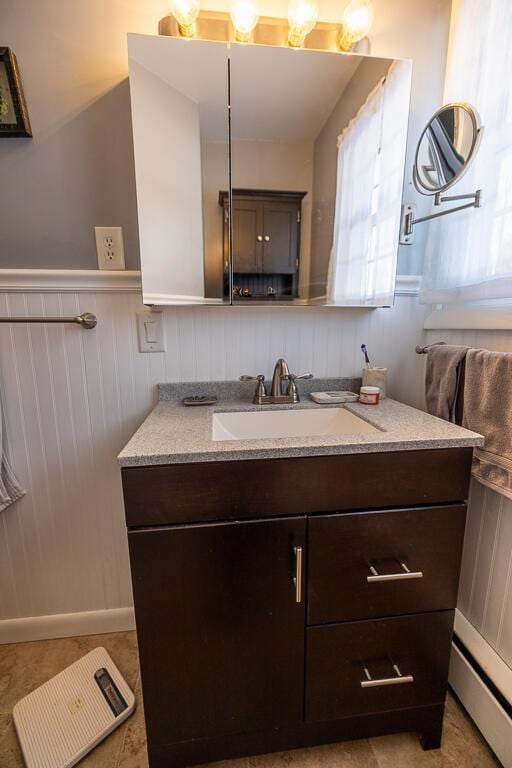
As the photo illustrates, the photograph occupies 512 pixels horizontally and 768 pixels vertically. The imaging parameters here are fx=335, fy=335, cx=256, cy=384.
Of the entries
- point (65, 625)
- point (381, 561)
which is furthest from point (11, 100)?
point (65, 625)

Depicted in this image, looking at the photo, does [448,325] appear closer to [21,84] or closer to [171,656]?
[171,656]

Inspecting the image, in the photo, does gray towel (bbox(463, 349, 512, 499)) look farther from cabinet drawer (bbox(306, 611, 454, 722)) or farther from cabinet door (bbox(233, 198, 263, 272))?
cabinet door (bbox(233, 198, 263, 272))

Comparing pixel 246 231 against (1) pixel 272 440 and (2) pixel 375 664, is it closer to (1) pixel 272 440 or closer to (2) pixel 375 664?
(1) pixel 272 440

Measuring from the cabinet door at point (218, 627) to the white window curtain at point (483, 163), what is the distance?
801mm

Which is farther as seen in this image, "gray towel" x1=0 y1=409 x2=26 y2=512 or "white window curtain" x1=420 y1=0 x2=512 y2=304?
"gray towel" x1=0 y1=409 x2=26 y2=512

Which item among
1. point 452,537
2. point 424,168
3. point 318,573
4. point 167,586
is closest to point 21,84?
point 424,168

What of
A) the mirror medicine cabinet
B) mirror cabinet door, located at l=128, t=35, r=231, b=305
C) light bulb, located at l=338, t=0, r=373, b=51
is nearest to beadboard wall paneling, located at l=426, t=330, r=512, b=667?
the mirror medicine cabinet

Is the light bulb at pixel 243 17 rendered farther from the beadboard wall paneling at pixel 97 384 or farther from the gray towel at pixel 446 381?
the gray towel at pixel 446 381

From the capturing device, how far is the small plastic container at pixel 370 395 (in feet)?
3.49

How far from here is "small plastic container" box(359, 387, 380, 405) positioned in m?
1.06

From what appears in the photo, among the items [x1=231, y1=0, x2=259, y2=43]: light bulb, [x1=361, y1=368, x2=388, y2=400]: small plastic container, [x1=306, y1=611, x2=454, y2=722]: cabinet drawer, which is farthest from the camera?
[x1=361, y1=368, x2=388, y2=400]: small plastic container

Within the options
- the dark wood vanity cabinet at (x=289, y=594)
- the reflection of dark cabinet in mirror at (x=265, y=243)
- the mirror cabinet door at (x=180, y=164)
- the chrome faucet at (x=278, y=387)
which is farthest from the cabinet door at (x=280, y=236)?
the dark wood vanity cabinet at (x=289, y=594)

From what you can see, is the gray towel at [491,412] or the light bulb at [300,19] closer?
the gray towel at [491,412]

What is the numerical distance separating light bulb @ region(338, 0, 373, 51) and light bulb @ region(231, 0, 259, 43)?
0.26 m
